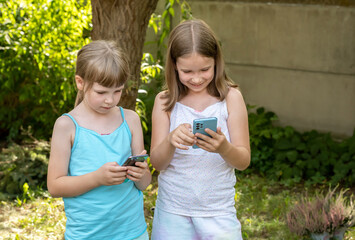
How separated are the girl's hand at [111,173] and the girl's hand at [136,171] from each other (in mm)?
22

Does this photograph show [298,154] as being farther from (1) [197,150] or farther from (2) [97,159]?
(2) [97,159]

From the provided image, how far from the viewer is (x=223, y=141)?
7.52 feet

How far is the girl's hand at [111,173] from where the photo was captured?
219 centimetres

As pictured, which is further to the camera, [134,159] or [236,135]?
[236,135]

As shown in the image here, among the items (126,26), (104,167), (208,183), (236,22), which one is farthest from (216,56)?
(236,22)

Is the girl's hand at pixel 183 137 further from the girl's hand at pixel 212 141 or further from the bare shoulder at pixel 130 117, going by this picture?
the bare shoulder at pixel 130 117

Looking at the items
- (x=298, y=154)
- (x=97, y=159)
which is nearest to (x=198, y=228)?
(x=97, y=159)

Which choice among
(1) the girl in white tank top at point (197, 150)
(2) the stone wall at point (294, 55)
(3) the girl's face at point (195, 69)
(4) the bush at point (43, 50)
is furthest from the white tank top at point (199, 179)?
(2) the stone wall at point (294, 55)

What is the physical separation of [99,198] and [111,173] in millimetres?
206

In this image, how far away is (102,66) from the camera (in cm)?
227

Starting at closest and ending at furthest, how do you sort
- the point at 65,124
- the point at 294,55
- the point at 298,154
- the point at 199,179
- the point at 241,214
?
the point at 65,124 < the point at 199,179 < the point at 241,214 < the point at 298,154 < the point at 294,55

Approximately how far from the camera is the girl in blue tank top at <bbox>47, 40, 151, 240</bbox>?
226cm

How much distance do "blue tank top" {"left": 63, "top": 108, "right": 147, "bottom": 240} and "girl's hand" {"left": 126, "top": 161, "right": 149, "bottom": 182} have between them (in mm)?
123

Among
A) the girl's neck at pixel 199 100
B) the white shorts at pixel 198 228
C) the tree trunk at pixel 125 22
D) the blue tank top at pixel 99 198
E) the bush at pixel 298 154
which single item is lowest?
the bush at pixel 298 154
